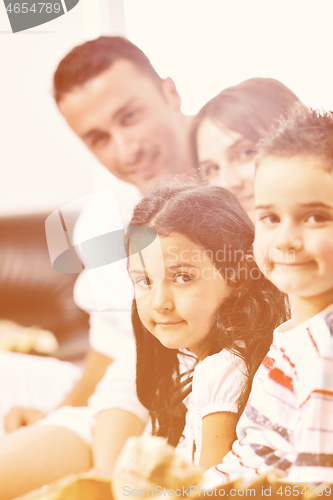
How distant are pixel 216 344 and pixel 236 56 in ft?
1.39

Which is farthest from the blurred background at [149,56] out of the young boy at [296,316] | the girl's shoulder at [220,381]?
the girl's shoulder at [220,381]

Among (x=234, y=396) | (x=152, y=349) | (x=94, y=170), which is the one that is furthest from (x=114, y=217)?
(x=234, y=396)

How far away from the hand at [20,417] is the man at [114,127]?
0.03 meters

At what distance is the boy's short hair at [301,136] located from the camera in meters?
0.61

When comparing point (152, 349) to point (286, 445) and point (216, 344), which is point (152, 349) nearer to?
point (216, 344)

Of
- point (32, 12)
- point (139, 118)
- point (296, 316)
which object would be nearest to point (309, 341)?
point (296, 316)

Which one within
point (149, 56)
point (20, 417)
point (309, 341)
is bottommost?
point (20, 417)

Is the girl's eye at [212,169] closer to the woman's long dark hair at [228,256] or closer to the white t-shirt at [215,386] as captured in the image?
the woman's long dark hair at [228,256]

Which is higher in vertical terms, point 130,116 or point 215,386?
point 130,116

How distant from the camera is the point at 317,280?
24.5 inches

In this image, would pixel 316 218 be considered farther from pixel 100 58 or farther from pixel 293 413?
pixel 100 58

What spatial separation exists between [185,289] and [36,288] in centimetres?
25

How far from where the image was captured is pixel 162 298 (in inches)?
27.6

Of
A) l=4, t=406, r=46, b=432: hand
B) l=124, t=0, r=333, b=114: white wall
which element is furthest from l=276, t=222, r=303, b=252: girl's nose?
l=4, t=406, r=46, b=432: hand
